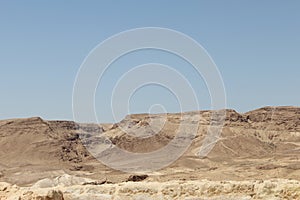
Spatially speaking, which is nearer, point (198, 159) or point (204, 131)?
point (198, 159)

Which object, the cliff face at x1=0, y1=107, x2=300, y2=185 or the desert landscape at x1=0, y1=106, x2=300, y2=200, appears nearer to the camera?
the desert landscape at x1=0, y1=106, x2=300, y2=200

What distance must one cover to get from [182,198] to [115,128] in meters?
99.9

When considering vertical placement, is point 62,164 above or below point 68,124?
below

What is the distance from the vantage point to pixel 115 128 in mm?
111062

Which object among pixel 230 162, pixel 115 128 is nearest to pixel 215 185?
pixel 230 162

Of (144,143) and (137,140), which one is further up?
(137,140)

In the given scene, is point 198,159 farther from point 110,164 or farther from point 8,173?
point 8,173

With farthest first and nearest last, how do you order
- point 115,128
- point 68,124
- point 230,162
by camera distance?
point 68,124, point 115,128, point 230,162

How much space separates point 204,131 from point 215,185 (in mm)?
101161

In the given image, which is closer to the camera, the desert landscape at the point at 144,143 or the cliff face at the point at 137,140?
the desert landscape at the point at 144,143

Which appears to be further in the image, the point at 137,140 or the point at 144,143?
the point at 137,140

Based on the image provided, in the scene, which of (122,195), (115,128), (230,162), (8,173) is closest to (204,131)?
(115,128)

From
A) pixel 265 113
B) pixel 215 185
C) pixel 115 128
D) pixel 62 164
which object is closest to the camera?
pixel 215 185

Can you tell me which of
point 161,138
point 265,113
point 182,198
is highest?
point 265,113
